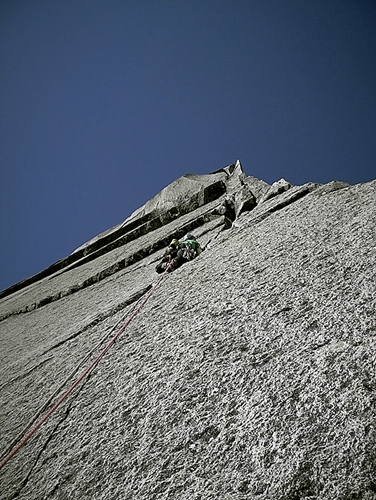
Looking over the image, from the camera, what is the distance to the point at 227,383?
2008 mm

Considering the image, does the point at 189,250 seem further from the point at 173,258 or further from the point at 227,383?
the point at 227,383

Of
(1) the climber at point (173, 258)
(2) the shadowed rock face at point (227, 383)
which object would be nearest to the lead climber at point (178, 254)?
(1) the climber at point (173, 258)

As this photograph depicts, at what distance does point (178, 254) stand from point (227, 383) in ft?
10.6

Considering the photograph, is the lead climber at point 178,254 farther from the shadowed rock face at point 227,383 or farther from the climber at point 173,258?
the shadowed rock face at point 227,383

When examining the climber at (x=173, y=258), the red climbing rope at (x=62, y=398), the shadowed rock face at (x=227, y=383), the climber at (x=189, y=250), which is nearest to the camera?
the shadowed rock face at (x=227, y=383)

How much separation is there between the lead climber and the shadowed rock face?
0.75 meters

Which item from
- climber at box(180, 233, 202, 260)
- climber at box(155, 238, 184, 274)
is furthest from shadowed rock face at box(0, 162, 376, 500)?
climber at box(180, 233, 202, 260)

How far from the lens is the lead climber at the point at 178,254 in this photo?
504 centimetres

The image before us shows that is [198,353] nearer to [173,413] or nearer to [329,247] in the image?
[173,413]

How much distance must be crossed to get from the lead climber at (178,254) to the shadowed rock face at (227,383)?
2.45 feet

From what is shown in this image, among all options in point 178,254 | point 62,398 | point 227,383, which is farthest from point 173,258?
point 227,383

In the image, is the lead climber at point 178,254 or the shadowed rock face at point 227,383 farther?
the lead climber at point 178,254

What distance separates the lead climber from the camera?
198 inches

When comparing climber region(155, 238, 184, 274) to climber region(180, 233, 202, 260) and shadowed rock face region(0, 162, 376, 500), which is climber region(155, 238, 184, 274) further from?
shadowed rock face region(0, 162, 376, 500)
